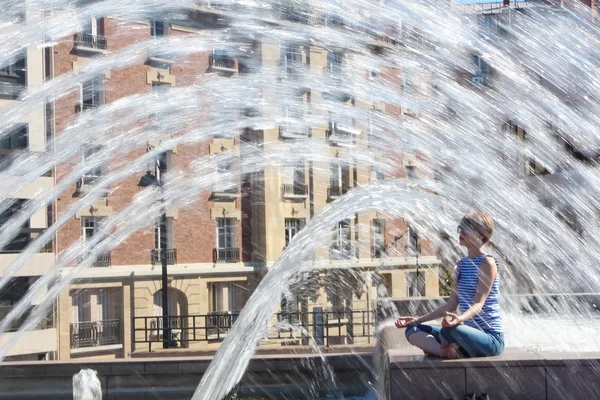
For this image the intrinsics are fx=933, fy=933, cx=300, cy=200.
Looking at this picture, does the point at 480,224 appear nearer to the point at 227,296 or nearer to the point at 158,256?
the point at 158,256

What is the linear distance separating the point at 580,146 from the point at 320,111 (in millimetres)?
13566

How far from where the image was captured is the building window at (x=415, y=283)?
4588 cm

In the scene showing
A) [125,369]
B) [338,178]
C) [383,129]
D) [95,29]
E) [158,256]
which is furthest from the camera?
[338,178]

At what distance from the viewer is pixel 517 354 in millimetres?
6176

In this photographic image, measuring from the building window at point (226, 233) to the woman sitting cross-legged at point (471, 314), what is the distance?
1478 inches

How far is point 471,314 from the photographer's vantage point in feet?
19.9

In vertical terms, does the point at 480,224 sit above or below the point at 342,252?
below

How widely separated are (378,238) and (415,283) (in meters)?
2.84

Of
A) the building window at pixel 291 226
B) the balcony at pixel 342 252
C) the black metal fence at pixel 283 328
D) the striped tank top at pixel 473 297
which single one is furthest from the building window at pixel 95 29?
the striped tank top at pixel 473 297

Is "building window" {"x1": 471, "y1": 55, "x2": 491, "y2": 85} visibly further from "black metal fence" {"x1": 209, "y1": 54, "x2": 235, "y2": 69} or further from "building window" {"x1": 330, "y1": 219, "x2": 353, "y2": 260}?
"black metal fence" {"x1": 209, "y1": 54, "x2": 235, "y2": 69}

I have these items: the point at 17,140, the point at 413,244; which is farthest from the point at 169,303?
the point at 413,244

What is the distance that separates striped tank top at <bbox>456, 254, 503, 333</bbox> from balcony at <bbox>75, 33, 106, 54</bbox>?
34.3m

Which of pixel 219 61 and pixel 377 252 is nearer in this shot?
pixel 219 61

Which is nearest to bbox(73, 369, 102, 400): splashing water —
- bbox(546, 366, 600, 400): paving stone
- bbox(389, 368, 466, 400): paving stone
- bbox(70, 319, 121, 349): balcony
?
bbox(389, 368, 466, 400): paving stone
